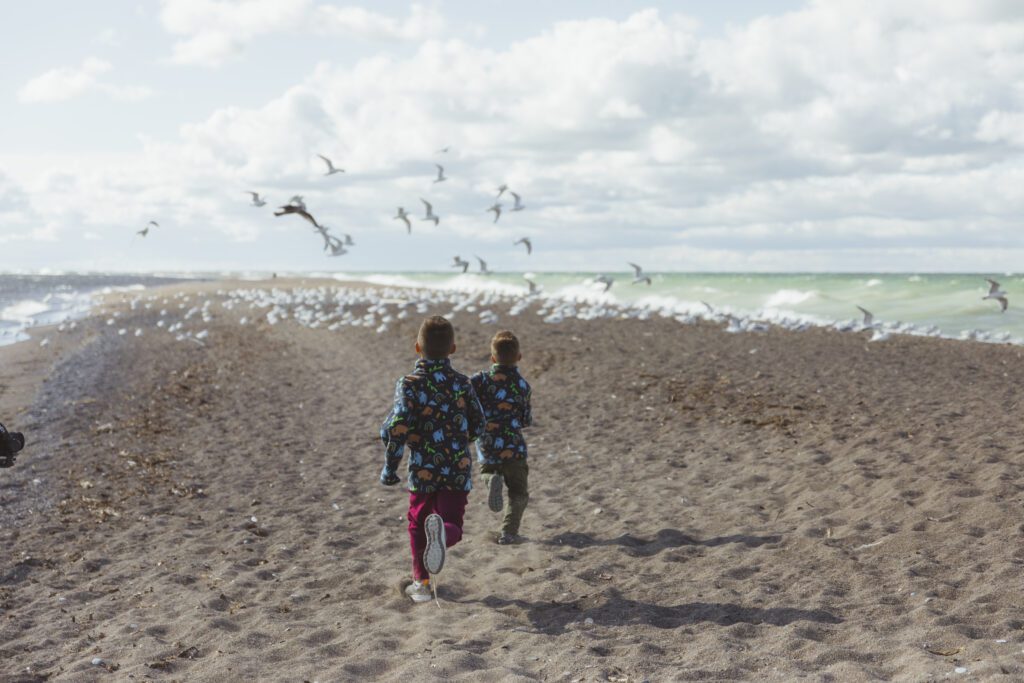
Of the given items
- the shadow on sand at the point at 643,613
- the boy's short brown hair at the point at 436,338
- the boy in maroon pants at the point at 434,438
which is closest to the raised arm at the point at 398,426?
the boy in maroon pants at the point at 434,438

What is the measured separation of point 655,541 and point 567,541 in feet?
2.51

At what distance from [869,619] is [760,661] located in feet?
3.43

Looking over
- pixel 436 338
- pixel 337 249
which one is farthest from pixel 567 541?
pixel 337 249

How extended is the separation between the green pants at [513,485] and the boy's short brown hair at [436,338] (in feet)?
4.56

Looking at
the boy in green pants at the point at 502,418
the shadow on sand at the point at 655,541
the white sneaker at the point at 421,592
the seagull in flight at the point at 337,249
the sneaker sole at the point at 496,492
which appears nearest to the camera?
the white sneaker at the point at 421,592

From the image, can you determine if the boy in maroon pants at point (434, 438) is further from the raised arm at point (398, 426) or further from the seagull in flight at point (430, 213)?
the seagull in flight at point (430, 213)

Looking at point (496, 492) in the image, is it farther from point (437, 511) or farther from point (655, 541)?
point (655, 541)

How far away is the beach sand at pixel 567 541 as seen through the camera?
5.59 metres

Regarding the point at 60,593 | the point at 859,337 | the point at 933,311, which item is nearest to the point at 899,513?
the point at 60,593

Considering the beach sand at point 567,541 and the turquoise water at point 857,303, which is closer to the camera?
the beach sand at point 567,541

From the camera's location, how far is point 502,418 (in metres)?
7.34

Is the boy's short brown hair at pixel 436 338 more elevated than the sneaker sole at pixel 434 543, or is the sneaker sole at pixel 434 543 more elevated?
the boy's short brown hair at pixel 436 338

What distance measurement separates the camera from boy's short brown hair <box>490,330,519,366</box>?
721cm

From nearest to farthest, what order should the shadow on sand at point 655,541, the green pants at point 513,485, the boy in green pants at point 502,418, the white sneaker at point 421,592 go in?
the white sneaker at point 421,592 → the boy in green pants at point 502,418 → the green pants at point 513,485 → the shadow on sand at point 655,541
